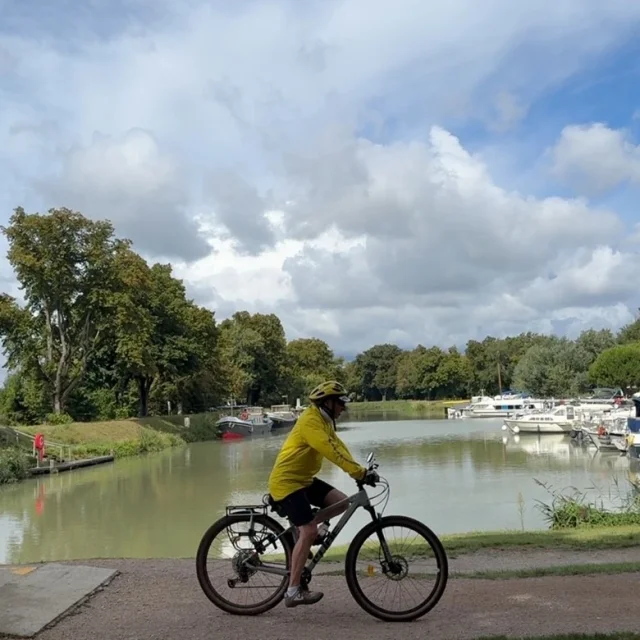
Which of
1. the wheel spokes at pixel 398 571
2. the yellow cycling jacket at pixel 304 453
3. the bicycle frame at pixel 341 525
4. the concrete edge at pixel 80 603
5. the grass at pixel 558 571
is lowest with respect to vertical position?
the grass at pixel 558 571

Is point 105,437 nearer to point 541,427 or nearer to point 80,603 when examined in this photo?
point 541,427

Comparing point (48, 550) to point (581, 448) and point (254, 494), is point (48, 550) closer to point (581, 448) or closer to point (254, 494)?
point (254, 494)

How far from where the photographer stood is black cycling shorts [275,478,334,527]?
17.8 ft

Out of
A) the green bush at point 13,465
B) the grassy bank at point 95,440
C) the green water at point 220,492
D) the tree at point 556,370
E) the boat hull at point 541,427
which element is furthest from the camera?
the tree at point 556,370

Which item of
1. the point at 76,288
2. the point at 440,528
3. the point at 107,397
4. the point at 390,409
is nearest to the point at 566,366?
the point at 390,409

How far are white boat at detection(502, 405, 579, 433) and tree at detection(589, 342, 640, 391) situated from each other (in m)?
22.3

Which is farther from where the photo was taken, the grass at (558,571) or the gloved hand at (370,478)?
the grass at (558,571)

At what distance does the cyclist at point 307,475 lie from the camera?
5.40 meters

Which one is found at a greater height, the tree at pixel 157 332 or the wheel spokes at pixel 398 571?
the tree at pixel 157 332

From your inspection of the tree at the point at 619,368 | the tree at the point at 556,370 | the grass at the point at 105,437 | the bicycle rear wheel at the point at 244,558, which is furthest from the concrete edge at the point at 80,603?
the tree at the point at 556,370

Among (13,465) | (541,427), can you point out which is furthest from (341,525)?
(541,427)

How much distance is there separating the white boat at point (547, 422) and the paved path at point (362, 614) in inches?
1662

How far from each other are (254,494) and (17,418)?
31010 mm

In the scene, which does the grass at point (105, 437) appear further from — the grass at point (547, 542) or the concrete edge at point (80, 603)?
the concrete edge at point (80, 603)
